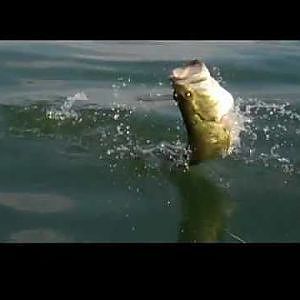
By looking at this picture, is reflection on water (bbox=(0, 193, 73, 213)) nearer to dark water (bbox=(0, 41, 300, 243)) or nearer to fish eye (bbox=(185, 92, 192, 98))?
dark water (bbox=(0, 41, 300, 243))

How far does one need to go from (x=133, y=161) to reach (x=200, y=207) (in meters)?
0.77

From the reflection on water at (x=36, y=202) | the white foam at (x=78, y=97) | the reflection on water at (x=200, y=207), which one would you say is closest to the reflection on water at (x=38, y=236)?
the reflection on water at (x=36, y=202)

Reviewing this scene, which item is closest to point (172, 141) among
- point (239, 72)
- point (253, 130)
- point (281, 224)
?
point (253, 130)

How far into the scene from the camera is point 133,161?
5152mm

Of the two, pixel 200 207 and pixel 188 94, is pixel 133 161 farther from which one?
pixel 188 94

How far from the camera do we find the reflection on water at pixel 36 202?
4.48m

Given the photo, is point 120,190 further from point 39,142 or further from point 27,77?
point 27,77

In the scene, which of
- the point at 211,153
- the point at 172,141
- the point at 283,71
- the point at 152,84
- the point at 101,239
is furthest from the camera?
the point at 283,71

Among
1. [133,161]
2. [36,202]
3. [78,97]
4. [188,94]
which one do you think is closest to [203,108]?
[188,94]

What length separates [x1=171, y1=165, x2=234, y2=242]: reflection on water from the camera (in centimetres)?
420

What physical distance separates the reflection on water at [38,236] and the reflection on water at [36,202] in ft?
0.89

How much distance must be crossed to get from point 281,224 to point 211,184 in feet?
2.34

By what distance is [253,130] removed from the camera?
5.82 metres

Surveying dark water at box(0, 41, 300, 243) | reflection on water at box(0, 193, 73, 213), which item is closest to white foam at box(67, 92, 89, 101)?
dark water at box(0, 41, 300, 243)
